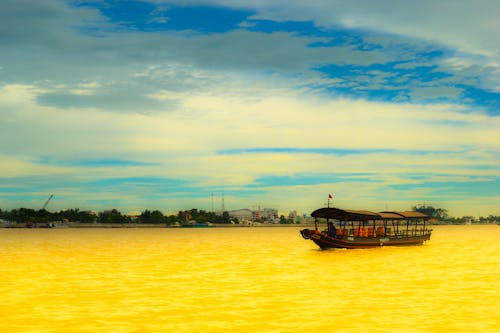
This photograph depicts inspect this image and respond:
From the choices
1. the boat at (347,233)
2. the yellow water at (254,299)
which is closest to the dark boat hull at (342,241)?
the boat at (347,233)

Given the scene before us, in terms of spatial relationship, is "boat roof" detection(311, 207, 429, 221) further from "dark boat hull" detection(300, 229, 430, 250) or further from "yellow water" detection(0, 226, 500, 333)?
"yellow water" detection(0, 226, 500, 333)

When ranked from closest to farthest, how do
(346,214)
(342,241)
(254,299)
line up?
(254,299) < (346,214) < (342,241)

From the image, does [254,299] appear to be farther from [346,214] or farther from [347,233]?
[347,233]

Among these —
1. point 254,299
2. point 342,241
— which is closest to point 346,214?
point 342,241

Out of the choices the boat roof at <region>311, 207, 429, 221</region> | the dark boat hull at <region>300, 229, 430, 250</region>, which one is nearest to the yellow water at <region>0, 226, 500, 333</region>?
the boat roof at <region>311, 207, 429, 221</region>

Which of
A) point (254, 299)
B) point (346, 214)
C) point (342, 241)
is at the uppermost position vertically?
→ point (346, 214)

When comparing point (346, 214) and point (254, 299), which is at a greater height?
point (346, 214)

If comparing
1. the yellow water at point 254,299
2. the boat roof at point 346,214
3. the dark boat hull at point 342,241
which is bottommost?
the yellow water at point 254,299

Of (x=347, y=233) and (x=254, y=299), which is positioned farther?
(x=347, y=233)

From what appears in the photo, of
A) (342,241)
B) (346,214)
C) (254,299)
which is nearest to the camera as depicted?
(254,299)

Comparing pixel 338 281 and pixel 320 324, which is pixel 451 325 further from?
pixel 338 281

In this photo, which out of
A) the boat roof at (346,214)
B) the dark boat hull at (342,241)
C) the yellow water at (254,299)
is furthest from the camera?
the dark boat hull at (342,241)

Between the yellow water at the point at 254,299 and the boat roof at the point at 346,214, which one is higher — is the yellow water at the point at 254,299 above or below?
below

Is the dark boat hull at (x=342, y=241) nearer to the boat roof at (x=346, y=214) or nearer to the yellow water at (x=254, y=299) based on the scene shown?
the boat roof at (x=346, y=214)
